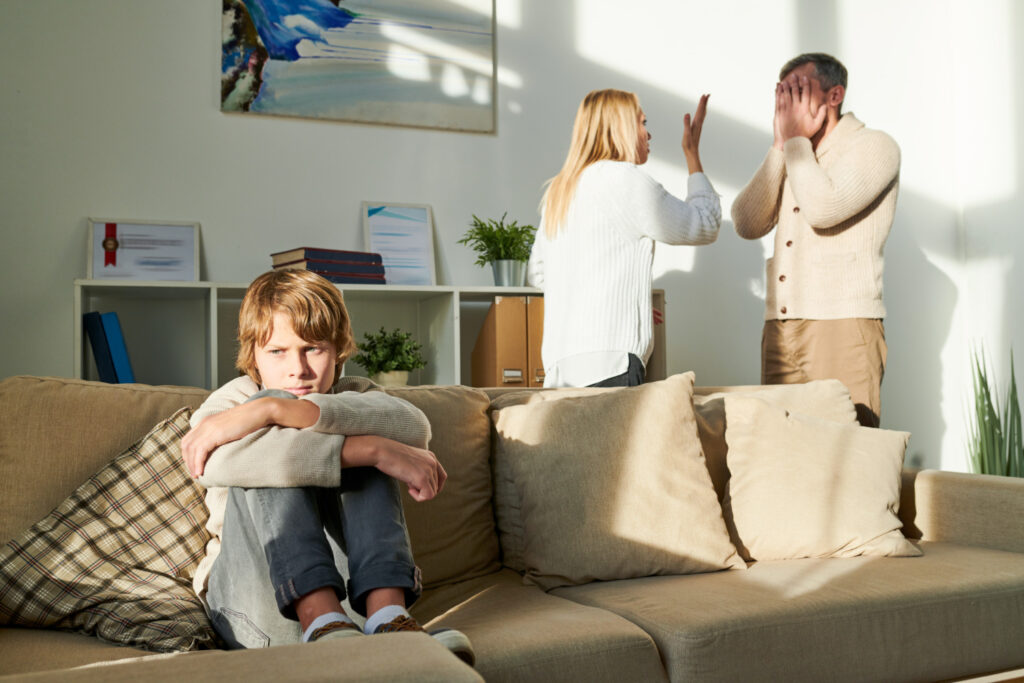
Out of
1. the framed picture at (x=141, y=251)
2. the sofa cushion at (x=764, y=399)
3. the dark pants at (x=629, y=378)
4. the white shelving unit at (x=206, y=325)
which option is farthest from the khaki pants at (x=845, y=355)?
the framed picture at (x=141, y=251)

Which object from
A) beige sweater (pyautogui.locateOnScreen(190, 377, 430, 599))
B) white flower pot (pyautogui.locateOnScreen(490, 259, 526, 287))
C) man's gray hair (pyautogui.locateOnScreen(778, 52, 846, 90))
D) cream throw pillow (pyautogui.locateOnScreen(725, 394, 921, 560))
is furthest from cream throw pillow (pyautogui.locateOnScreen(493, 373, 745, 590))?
white flower pot (pyautogui.locateOnScreen(490, 259, 526, 287))

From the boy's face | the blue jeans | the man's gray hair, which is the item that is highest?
the man's gray hair

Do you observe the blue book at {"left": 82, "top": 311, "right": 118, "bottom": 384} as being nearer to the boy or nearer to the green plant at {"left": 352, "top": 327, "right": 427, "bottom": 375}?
the green plant at {"left": 352, "top": 327, "right": 427, "bottom": 375}

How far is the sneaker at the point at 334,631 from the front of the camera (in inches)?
48.7

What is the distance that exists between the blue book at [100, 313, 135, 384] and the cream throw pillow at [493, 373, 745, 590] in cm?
161

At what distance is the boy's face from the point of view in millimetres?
1659

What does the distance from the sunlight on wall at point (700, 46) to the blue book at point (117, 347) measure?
2.19 m

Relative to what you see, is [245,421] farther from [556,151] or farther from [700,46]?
[700,46]

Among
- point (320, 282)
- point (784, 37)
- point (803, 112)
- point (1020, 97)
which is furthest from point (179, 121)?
point (1020, 97)

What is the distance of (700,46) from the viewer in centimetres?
409

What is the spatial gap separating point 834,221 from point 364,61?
2.01 meters

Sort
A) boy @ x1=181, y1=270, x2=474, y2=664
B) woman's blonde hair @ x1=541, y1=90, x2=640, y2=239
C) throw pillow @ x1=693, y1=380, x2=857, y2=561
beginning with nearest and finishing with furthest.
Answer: boy @ x1=181, y1=270, x2=474, y2=664 < throw pillow @ x1=693, y1=380, x2=857, y2=561 < woman's blonde hair @ x1=541, y1=90, x2=640, y2=239

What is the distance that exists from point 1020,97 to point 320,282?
3.61m

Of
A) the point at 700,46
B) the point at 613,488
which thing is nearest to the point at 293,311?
the point at 613,488
